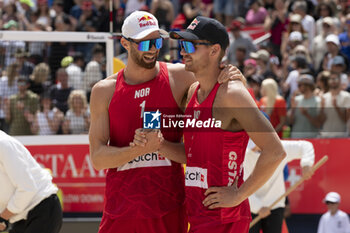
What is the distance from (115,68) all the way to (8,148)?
3825 mm

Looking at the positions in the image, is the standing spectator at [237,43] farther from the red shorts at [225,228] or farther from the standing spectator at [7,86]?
the red shorts at [225,228]

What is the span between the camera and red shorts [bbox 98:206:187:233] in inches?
191

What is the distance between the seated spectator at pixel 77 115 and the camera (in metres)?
10.2

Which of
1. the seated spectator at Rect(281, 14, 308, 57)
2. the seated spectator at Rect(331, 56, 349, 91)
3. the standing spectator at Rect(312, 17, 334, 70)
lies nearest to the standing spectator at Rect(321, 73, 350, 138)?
the seated spectator at Rect(331, 56, 349, 91)

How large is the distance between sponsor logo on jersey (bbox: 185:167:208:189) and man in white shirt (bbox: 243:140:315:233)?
3.19m

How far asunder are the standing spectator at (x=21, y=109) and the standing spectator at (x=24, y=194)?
4552 mm

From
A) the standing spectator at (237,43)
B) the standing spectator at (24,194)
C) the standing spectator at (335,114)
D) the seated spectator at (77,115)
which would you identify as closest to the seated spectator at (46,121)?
the seated spectator at (77,115)

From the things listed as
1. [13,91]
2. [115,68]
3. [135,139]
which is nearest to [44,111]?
[13,91]

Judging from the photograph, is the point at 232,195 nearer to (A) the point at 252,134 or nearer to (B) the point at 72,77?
(A) the point at 252,134

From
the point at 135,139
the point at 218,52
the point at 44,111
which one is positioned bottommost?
the point at 44,111

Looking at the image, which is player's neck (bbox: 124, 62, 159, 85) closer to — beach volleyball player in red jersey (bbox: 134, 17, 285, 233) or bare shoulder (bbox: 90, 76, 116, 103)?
bare shoulder (bbox: 90, 76, 116, 103)

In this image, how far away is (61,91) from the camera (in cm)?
1064

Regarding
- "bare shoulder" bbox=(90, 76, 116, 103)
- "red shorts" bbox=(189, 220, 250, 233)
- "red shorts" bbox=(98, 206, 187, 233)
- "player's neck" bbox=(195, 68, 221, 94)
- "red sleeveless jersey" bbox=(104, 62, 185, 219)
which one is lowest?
"red shorts" bbox=(98, 206, 187, 233)

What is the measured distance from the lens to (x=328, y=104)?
10500 millimetres
